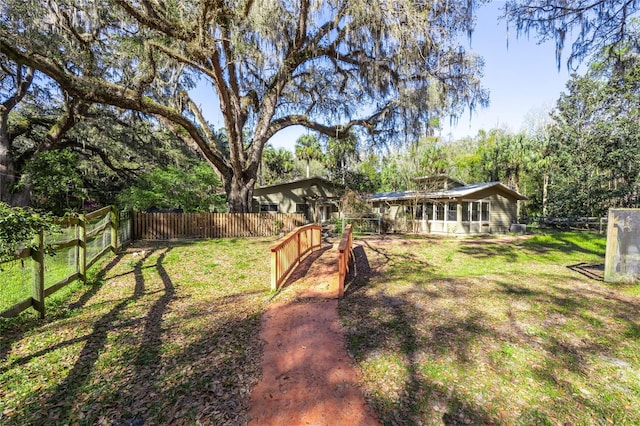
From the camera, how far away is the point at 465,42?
346 inches

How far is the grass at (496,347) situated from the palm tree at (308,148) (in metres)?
22.5

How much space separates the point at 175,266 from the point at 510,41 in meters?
9.66

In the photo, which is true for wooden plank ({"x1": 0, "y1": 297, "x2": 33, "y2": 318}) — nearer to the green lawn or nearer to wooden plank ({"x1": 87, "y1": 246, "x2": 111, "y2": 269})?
the green lawn

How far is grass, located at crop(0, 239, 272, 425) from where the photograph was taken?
241cm

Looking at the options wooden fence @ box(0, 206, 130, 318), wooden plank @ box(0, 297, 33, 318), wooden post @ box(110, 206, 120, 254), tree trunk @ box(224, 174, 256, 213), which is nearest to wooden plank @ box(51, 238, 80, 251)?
wooden fence @ box(0, 206, 130, 318)

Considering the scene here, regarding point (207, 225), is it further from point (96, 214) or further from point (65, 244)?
point (65, 244)

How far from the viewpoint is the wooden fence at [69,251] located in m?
3.89

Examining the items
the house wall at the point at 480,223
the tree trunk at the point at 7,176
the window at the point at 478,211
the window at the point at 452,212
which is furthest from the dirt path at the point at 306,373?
the window at the point at 478,211

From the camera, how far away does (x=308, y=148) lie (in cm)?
2794

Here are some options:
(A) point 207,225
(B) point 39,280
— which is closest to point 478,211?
(A) point 207,225

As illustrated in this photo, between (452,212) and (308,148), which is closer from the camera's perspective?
(452,212)

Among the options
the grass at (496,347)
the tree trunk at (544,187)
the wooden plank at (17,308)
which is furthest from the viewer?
the tree trunk at (544,187)

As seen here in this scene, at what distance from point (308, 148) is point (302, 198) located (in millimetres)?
8364

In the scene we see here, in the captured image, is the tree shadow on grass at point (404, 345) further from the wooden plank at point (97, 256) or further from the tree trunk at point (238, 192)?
the tree trunk at point (238, 192)
